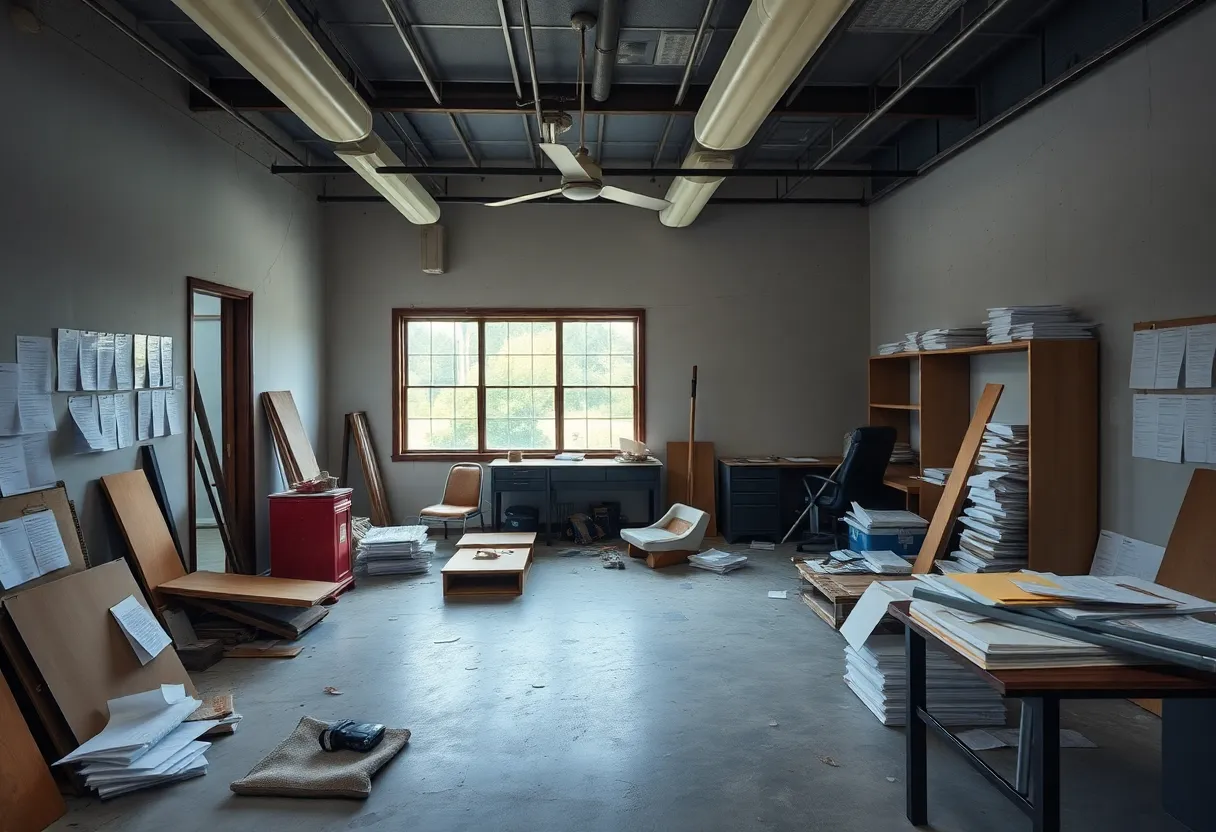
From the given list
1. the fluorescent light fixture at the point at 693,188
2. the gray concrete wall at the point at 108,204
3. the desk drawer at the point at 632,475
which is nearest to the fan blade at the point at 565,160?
the fluorescent light fixture at the point at 693,188

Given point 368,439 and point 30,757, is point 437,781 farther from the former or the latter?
point 368,439

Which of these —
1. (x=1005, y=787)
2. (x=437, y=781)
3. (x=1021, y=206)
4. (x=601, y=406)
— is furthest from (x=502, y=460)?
(x=1005, y=787)

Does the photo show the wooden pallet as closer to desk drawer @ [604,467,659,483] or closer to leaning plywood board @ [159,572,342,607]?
desk drawer @ [604,467,659,483]

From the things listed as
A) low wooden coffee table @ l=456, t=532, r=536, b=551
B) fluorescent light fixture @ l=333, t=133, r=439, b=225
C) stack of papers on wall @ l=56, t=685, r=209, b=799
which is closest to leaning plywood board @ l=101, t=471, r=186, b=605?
stack of papers on wall @ l=56, t=685, r=209, b=799

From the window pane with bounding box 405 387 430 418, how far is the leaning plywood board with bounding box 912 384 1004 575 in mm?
5243

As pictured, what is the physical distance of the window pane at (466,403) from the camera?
779 cm

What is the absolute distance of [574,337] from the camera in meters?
7.79

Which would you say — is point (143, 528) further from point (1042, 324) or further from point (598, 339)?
point (1042, 324)

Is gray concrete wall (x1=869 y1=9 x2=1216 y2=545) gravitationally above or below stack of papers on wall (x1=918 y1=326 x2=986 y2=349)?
above

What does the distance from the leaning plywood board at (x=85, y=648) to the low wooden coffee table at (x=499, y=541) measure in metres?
2.76

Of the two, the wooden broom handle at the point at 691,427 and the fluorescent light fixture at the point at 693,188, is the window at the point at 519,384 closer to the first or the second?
the wooden broom handle at the point at 691,427

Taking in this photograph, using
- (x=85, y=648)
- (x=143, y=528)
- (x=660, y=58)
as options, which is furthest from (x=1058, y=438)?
(x=143, y=528)

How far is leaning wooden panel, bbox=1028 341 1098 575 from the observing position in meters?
4.20

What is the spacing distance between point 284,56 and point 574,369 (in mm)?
4705
